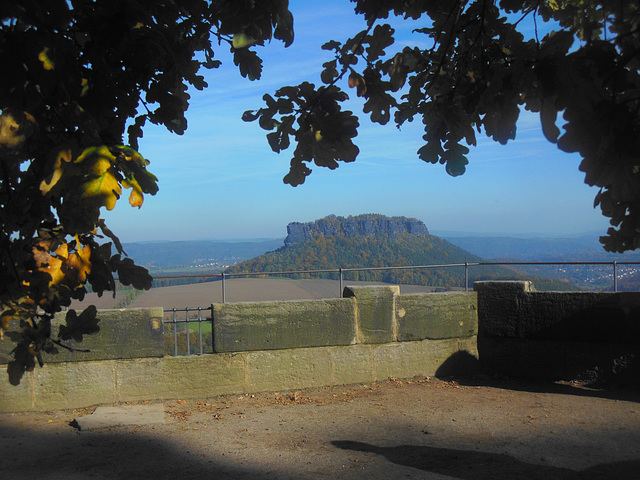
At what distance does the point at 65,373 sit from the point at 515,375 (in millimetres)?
5260

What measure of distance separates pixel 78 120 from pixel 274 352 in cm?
525

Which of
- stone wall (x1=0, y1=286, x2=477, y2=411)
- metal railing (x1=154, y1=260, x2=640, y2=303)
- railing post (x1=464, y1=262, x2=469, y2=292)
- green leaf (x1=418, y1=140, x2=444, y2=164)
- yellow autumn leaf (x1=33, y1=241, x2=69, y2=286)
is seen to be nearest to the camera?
yellow autumn leaf (x1=33, y1=241, x2=69, y2=286)

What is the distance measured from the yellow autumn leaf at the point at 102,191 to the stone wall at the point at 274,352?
17.0 ft

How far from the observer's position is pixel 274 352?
6609 millimetres

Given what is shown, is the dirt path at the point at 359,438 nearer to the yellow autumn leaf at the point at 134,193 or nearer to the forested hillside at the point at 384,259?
the forested hillside at the point at 384,259

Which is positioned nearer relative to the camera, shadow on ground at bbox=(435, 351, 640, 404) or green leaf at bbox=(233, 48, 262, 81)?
green leaf at bbox=(233, 48, 262, 81)

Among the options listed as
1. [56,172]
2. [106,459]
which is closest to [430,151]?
[56,172]

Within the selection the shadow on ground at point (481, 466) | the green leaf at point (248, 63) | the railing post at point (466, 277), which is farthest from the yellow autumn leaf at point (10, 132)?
the railing post at point (466, 277)

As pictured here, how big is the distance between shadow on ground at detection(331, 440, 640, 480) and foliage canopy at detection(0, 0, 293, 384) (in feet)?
10.0

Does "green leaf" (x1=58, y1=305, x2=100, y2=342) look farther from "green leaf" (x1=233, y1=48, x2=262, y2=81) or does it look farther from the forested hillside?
the forested hillside

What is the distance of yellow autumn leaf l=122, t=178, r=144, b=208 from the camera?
1444 millimetres

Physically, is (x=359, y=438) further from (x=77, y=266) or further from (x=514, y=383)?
(x=77, y=266)

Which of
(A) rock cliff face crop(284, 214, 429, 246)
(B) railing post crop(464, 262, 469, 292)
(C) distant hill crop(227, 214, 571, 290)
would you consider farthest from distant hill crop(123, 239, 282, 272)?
(B) railing post crop(464, 262, 469, 292)

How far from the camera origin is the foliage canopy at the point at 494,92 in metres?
1.44
